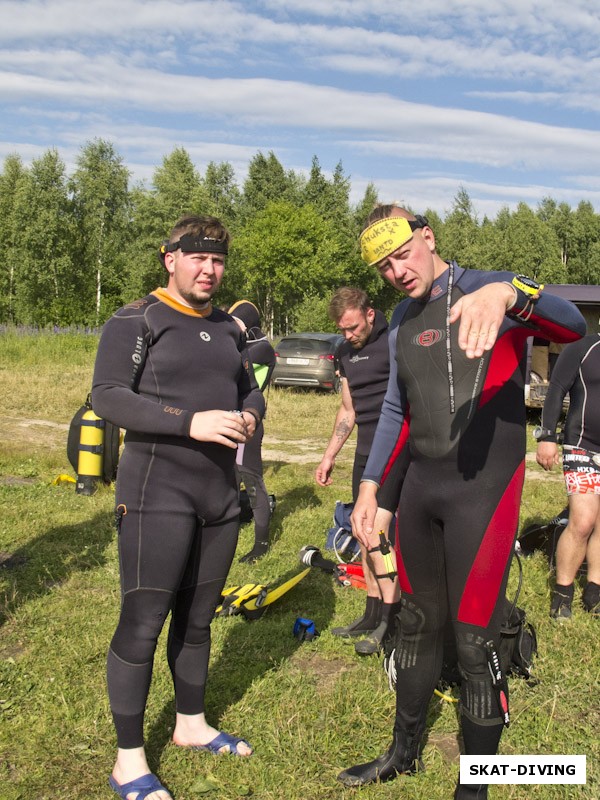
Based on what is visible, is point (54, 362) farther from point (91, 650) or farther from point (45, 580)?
point (91, 650)

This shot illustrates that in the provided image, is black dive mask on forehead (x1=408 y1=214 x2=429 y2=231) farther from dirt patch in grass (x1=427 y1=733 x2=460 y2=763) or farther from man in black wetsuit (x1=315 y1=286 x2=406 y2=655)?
dirt patch in grass (x1=427 y1=733 x2=460 y2=763)

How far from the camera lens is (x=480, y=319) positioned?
2.35m

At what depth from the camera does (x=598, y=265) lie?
61.9 metres

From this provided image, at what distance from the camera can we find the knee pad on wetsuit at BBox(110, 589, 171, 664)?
3.02 m

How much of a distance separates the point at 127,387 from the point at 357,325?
242 centimetres

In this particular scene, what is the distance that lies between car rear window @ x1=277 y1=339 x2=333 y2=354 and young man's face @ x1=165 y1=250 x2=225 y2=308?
15.8 m

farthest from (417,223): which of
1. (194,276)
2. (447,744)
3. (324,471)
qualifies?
(324,471)

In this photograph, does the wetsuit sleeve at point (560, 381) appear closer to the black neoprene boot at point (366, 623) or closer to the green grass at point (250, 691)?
the green grass at point (250, 691)

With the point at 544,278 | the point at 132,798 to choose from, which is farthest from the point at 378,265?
the point at 544,278

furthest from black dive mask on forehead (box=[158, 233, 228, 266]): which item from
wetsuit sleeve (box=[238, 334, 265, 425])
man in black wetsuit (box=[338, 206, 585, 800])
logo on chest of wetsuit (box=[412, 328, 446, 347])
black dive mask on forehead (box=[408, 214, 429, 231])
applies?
logo on chest of wetsuit (box=[412, 328, 446, 347])

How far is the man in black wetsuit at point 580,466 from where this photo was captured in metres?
5.01

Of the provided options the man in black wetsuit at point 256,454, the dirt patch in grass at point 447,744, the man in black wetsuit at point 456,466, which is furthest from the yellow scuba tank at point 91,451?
the man in black wetsuit at point 456,466

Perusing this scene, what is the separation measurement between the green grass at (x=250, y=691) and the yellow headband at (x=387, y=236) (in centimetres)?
231

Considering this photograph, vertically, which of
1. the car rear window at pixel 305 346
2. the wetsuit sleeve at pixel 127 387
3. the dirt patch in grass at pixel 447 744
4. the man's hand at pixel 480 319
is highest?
the man's hand at pixel 480 319
